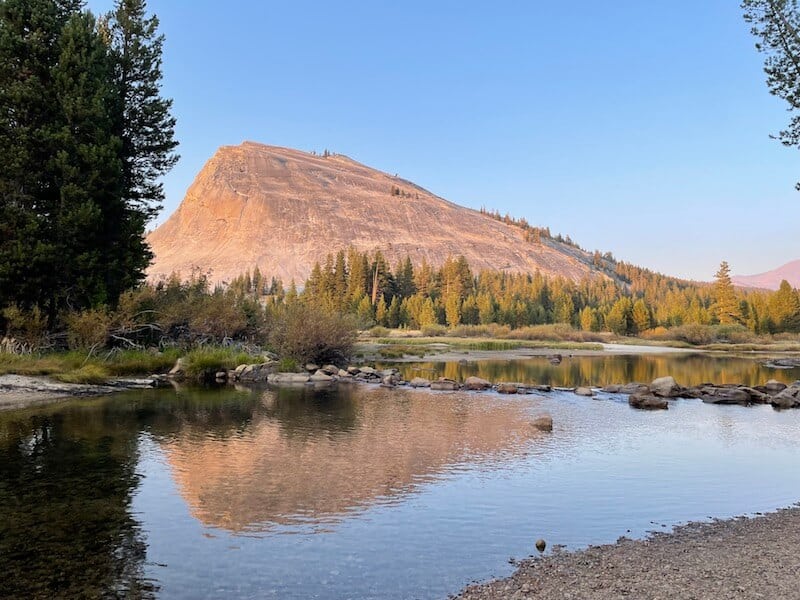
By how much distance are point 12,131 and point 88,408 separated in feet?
45.2

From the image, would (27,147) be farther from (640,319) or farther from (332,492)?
(640,319)

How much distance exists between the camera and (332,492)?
34.5ft

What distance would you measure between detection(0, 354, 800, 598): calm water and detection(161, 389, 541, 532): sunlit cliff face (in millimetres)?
61

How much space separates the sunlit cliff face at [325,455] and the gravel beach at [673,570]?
3629mm

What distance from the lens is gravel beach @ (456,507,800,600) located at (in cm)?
607

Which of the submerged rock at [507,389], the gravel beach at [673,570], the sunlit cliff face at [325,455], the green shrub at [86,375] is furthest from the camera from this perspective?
the submerged rock at [507,389]

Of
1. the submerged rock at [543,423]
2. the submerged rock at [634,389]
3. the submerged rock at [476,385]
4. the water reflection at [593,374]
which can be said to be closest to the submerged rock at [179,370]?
the water reflection at [593,374]

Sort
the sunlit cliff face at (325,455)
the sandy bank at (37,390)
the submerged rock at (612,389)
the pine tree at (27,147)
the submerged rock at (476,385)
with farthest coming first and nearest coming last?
the submerged rock at (476,385), the submerged rock at (612,389), the pine tree at (27,147), the sandy bank at (37,390), the sunlit cliff face at (325,455)

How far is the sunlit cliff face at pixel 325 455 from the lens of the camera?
9.74 metres

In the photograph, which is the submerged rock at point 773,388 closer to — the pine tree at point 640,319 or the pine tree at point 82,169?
the pine tree at point 82,169

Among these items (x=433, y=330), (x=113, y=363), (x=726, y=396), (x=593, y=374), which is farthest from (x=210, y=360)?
(x=433, y=330)

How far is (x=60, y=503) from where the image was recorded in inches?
367

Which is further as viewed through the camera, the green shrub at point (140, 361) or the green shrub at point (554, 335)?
the green shrub at point (554, 335)

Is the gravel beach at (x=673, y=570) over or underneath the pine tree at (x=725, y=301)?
underneath
